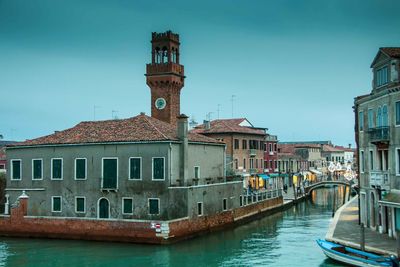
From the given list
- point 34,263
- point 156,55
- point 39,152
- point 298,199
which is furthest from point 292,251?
point 298,199

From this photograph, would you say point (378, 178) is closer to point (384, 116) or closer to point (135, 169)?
point (384, 116)

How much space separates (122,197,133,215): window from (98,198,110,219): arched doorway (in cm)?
100

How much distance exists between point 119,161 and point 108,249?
5794 mm

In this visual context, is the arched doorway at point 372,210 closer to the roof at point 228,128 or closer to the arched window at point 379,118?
the arched window at point 379,118

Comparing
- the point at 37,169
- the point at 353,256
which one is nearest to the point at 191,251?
the point at 353,256

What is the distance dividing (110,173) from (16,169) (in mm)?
7173

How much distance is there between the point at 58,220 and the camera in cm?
3222

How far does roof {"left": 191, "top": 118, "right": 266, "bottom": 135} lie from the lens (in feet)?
179

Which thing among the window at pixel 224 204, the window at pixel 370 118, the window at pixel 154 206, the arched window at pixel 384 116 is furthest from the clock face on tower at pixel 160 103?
the arched window at pixel 384 116

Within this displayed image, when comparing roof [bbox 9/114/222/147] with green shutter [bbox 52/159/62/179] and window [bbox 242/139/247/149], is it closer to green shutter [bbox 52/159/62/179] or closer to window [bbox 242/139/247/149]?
green shutter [bbox 52/159/62/179]

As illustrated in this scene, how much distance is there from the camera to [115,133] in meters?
33.8

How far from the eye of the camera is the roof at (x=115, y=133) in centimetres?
3247

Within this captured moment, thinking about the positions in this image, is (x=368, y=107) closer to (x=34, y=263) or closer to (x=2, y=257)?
(x=34, y=263)

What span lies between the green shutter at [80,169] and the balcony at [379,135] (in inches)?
650
